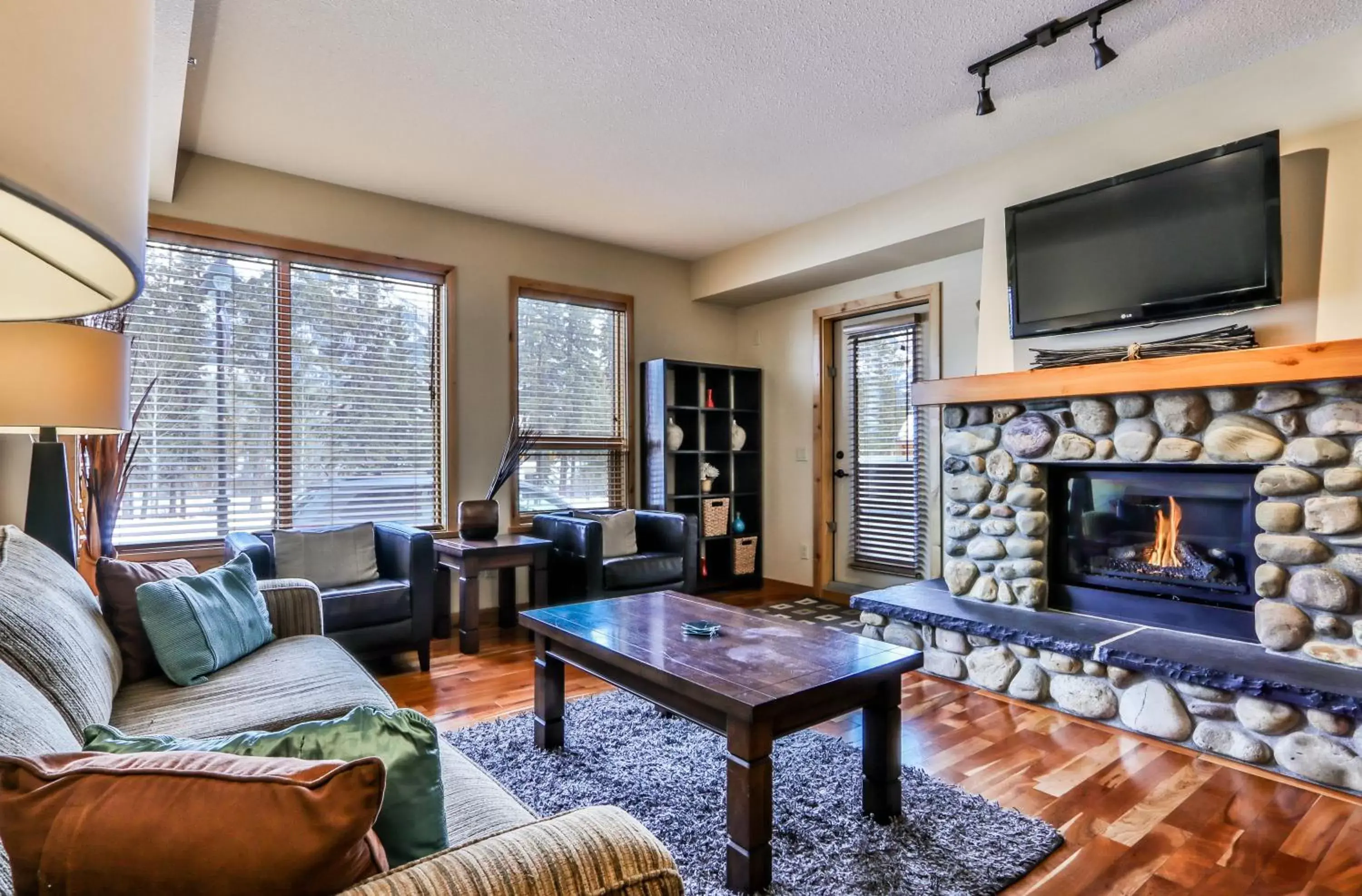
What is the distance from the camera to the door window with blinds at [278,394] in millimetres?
3646

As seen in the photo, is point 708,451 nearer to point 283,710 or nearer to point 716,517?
point 716,517

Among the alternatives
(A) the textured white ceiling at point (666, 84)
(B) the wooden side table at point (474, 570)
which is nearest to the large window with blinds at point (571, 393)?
(B) the wooden side table at point (474, 570)

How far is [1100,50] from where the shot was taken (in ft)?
8.61

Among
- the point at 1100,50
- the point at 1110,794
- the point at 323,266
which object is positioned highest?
the point at 1100,50

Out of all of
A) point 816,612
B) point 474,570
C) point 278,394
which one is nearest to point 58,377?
point 278,394

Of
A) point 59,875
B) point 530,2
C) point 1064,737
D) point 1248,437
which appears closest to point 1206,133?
point 1248,437

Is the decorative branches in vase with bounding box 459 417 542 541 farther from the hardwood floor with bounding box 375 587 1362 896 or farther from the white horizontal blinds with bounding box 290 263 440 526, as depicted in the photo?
the hardwood floor with bounding box 375 587 1362 896

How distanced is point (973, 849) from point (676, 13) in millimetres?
2747

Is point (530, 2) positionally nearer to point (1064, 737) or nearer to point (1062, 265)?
point (1062, 265)

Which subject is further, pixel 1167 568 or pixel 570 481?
pixel 570 481

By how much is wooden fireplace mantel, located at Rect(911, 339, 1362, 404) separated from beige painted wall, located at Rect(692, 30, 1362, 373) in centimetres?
22

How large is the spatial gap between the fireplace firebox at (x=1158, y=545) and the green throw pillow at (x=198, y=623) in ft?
10.9

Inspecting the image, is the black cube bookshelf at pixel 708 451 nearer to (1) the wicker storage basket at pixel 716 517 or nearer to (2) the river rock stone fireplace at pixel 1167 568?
(1) the wicker storage basket at pixel 716 517

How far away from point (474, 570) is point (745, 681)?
2254mm
